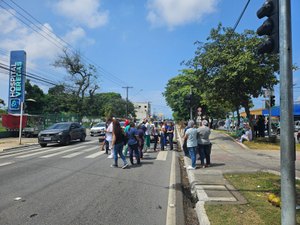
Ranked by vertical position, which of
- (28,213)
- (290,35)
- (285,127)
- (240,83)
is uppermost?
(240,83)

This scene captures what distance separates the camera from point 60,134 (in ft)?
66.0

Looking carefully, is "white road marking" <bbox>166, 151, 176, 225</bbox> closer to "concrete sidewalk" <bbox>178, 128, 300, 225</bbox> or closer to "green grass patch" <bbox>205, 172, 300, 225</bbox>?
"concrete sidewalk" <bbox>178, 128, 300, 225</bbox>

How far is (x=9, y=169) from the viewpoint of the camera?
10672 mm

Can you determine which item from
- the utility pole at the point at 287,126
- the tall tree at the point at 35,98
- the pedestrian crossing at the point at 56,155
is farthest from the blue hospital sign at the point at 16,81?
the tall tree at the point at 35,98

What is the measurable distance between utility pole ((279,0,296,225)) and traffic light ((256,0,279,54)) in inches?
6.7

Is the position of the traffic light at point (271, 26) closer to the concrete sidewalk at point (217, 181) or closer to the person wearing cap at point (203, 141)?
the concrete sidewalk at point (217, 181)

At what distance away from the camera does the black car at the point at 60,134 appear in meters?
19.9

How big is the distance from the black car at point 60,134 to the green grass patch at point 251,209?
14.4 meters

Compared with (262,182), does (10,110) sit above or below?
above

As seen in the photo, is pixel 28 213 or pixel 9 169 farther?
pixel 9 169

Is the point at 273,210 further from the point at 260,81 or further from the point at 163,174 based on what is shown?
the point at 260,81

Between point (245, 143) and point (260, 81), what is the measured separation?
383 centimetres

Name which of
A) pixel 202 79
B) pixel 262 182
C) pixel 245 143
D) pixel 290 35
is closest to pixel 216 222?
pixel 290 35

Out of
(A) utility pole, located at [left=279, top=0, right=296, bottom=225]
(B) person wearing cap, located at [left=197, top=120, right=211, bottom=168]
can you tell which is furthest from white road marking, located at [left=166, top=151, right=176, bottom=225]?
(A) utility pole, located at [left=279, top=0, right=296, bottom=225]
